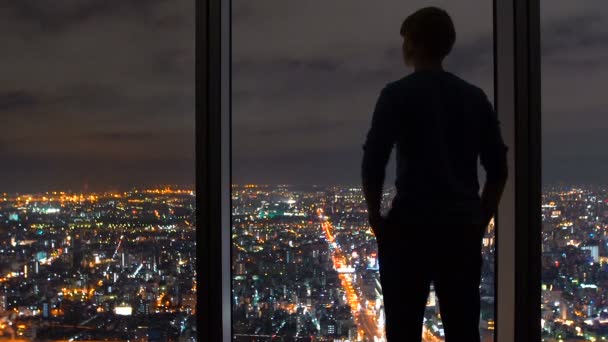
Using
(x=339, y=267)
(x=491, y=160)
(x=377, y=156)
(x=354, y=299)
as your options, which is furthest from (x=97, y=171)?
(x=491, y=160)

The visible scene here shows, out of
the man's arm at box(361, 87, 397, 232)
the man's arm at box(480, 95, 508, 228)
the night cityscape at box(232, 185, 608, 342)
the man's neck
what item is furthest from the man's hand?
the night cityscape at box(232, 185, 608, 342)

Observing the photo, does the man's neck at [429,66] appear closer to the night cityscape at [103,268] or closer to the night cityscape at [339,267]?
the night cityscape at [339,267]

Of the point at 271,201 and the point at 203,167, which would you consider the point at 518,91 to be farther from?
the point at 203,167

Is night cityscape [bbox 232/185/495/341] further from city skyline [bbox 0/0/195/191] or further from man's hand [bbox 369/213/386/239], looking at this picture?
man's hand [bbox 369/213/386/239]

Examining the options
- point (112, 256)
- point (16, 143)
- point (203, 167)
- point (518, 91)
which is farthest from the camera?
point (16, 143)

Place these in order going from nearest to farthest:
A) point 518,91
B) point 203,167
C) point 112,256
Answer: point 518,91, point 203,167, point 112,256

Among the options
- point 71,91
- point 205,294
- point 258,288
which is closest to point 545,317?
point 258,288
